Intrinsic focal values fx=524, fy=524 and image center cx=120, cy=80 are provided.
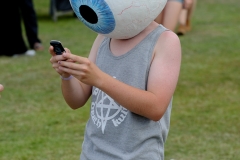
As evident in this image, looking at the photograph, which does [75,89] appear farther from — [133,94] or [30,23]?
[30,23]

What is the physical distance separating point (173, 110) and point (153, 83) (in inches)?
113

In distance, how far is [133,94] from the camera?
1.99 meters

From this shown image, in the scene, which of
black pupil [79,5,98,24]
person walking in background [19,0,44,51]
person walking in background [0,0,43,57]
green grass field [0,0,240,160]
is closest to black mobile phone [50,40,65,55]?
black pupil [79,5,98,24]

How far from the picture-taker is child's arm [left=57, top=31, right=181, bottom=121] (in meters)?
1.92

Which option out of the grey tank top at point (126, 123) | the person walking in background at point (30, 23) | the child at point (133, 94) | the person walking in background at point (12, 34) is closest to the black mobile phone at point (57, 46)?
the child at point (133, 94)

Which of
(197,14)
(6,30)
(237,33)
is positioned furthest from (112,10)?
(197,14)

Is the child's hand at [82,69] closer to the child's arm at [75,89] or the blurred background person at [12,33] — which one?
the child's arm at [75,89]

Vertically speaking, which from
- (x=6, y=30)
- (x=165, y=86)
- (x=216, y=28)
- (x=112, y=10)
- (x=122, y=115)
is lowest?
(x=216, y=28)

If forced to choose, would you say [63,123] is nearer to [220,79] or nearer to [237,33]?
[220,79]

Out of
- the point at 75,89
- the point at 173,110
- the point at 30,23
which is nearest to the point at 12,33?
the point at 30,23

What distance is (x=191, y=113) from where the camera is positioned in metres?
4.76

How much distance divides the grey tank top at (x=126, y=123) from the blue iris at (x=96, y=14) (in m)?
0.18

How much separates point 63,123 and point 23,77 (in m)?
1.84

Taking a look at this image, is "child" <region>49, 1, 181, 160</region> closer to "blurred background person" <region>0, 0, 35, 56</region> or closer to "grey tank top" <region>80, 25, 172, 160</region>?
"grey tank top" <region>80, 25, 172, 160</region>
